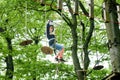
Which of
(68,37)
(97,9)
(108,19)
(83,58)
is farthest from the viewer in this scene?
(68,37)

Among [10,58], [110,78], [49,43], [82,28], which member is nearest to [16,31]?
[10,58]

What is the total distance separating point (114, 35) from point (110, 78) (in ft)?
4.19

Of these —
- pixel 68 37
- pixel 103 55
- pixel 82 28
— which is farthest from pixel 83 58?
pixel 68 37

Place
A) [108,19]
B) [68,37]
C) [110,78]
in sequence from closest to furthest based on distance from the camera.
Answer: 1. [110,78]
2. [108,19]
3. [68,37]

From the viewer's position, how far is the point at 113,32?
7738mm

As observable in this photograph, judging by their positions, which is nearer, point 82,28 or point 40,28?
point 82,28

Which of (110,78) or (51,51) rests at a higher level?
(51,51)

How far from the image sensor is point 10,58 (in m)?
18.0

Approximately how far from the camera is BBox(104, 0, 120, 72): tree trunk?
736 centimetres

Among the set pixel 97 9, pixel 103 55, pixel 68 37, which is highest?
pixel 97 9

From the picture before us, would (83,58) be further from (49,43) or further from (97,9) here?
(49,43)

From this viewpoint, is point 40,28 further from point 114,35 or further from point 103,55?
point 114,35

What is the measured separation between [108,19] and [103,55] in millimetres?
9946

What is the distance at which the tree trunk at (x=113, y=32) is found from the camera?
7359 mm
